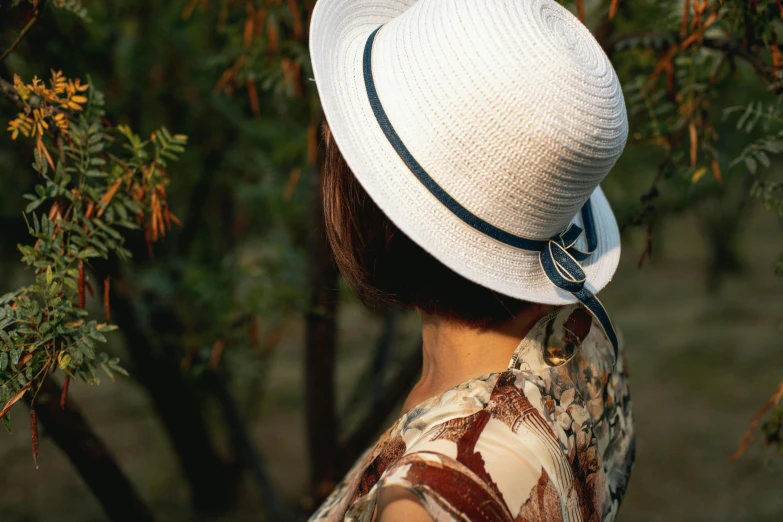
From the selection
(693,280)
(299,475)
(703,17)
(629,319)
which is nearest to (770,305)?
(629,319)

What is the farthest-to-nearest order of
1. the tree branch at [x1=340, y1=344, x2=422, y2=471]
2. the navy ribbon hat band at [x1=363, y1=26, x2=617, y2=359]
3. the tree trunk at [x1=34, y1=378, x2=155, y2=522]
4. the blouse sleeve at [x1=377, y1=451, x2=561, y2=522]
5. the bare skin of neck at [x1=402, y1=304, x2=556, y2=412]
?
the tree branch at [x1=340, y1=344, x2=422, y2=471] → the tree trunk at [x1=34, y1=378, x2=155, y2=522] → the bare skin of neck at [x1=402, y1=304, x2=556, y2=412] → the navy ribbon hat band at [x1=363, y1=26, x2=617, y2=359] → the blouse sleeve at [x1=377, y1=451, x2=561, y2=522]

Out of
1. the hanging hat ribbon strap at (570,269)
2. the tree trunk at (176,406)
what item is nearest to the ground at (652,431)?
the tree trunk at (176,406)

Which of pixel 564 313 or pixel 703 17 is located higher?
pixel 703 17

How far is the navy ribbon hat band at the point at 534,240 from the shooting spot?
1229 millimetres

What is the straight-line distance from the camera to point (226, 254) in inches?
165

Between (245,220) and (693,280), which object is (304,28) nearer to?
(245,220)

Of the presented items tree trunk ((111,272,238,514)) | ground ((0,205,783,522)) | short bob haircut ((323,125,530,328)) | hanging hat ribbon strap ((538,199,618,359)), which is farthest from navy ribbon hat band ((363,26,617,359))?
ground ((0,205,783,522))

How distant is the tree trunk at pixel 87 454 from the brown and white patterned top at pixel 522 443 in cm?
57

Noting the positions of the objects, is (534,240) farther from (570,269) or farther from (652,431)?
(652,431)

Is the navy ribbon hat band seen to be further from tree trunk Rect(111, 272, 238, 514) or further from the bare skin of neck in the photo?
tree trunk Rect(111, 272, 238, 514)

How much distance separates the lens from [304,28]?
90.4 inches

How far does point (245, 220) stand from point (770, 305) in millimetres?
8449

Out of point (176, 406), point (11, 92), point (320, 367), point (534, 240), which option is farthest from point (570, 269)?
point (176, 406)

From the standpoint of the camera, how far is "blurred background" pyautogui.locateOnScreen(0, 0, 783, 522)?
1.43 metres
